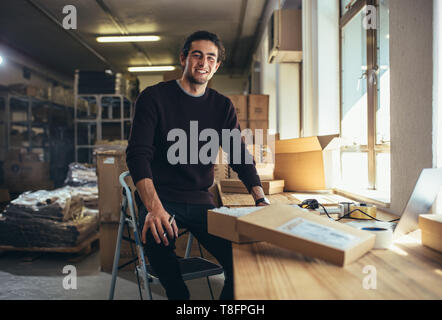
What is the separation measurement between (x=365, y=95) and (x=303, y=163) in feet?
2.56

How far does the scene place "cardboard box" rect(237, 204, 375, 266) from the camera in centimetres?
77

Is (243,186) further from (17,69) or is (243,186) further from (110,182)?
(17,69)

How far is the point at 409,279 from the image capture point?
0.72 m

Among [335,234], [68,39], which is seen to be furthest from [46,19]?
[335,234]

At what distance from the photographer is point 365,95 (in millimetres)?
2662

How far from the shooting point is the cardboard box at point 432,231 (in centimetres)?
93

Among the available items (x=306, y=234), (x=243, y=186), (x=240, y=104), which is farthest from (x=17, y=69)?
(x=306, y=234)

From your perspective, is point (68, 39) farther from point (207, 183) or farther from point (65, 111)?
point (207, 183)

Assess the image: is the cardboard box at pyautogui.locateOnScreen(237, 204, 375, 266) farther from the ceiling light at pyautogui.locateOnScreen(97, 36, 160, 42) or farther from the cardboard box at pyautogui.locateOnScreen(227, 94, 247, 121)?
the ceiling light at pyautogui.locateOnScreen(97, 36, 160, 42)

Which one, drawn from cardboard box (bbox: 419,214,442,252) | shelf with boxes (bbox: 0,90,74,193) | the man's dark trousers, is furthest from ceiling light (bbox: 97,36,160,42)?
cardboard box (bbox: 419,214,442,252)

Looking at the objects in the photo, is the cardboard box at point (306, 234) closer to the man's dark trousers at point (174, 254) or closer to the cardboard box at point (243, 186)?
the man's dark trousers at point (174, 254)

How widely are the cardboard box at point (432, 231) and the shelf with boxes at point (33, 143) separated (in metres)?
6.09

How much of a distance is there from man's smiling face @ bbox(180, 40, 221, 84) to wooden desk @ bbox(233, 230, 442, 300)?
1.06 meters

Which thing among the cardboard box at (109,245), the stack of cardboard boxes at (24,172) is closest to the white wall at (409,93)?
the cardboard box at (109,245)
